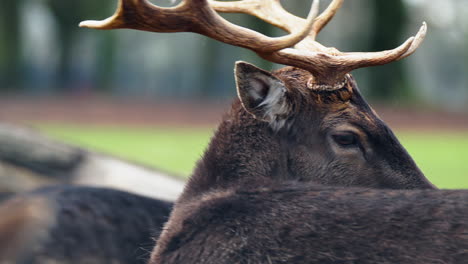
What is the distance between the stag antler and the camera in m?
3.84

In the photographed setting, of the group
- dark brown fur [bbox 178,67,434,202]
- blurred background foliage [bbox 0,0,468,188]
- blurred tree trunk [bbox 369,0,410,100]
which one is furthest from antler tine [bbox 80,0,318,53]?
blurred tree trunk [bbox 369,0,410,100]

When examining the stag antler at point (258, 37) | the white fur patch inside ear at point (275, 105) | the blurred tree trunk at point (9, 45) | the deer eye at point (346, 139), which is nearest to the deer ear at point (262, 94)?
the white fur patch inside ear at point (275, 105)

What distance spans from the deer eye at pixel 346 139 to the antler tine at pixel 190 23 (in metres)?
0.66

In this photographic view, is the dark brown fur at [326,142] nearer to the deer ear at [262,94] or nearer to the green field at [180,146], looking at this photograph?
the deer ear at [262,94]

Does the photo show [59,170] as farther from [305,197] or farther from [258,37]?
[305,197]

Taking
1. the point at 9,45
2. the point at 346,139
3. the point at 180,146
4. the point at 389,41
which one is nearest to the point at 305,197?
the point at 346,139

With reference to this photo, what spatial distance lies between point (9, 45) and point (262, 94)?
23.6 meters

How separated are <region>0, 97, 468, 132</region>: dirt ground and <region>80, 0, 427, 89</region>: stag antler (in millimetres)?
17170

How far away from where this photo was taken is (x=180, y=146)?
52.5ft

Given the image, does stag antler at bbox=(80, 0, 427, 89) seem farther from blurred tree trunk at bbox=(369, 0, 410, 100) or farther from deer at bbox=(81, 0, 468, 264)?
blurred tree trunk at bbox=(369, 0, 410, 100)

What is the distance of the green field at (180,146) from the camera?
12217 millimetres

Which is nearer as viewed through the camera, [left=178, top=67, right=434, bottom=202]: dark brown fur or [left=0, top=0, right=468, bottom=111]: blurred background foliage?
[left=178, top=67, right=434, bottom=202]: dark brown fur

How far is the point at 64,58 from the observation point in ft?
90.3

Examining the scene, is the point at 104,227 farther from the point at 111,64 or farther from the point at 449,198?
the point at 111,64
